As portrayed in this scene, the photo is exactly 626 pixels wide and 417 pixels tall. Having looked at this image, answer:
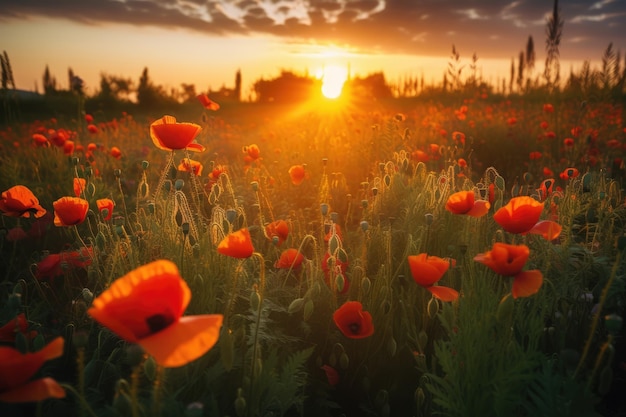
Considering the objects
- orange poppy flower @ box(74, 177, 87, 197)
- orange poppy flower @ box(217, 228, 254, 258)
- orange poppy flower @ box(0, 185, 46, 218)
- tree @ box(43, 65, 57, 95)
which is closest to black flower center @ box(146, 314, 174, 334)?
orange poppy flower @ box(217, 228, 254, 258)

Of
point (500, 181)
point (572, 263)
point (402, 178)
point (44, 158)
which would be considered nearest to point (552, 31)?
point (402, 178)

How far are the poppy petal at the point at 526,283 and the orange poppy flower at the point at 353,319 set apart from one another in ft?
1.75

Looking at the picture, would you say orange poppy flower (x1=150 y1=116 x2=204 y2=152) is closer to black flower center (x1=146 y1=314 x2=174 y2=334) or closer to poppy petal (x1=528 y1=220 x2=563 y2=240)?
black flower center (x1=146 y1=314 x2=174 y2=334)

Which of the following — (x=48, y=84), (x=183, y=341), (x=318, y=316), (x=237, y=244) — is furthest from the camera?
(x=48, y=84)

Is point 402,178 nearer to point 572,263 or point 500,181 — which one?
point 500,181

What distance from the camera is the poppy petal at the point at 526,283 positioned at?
1.27 metres

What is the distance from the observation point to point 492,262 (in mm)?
1330

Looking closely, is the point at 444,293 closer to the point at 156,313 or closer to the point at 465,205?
the point at 465,205

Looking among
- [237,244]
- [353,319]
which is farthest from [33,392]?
[353,319]

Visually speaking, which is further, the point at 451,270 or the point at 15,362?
the point at 451,270

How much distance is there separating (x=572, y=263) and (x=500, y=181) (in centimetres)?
56

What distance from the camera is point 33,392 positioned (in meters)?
0.88

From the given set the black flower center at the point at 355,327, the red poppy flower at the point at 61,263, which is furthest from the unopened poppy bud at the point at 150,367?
the red poppy flower at the point at 61,263

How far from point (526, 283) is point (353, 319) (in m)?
0.63
